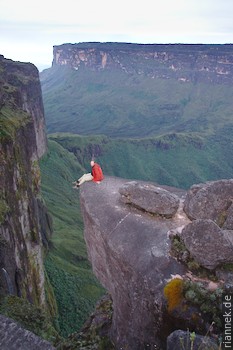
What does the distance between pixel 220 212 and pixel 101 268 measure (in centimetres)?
738

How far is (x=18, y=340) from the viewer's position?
36.4 feet

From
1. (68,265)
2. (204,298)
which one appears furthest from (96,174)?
(68,265)

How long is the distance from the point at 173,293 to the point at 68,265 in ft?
148

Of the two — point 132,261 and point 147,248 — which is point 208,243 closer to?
point 147,248

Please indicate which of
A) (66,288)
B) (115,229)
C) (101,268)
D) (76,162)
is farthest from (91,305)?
(76,162)

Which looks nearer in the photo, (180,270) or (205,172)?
(180,270)

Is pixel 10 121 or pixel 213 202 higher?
pixel 10 121

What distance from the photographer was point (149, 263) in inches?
668

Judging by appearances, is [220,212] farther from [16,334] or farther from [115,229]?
[16,334]

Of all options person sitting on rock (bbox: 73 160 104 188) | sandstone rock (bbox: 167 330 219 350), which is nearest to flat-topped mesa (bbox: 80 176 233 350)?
person sitting on rock (bbox: 73 160 104 188)

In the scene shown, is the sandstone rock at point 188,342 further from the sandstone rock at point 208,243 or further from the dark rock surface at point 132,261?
the sandstone rock at point 208,243

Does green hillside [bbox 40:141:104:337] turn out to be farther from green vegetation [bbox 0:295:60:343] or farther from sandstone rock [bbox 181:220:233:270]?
sandstone rock [bbox 181:220:233:270]

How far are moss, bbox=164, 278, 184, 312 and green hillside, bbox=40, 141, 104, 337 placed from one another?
97.7 feet

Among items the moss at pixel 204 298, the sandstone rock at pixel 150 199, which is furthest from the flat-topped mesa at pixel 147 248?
the moss at pixel 204 298
